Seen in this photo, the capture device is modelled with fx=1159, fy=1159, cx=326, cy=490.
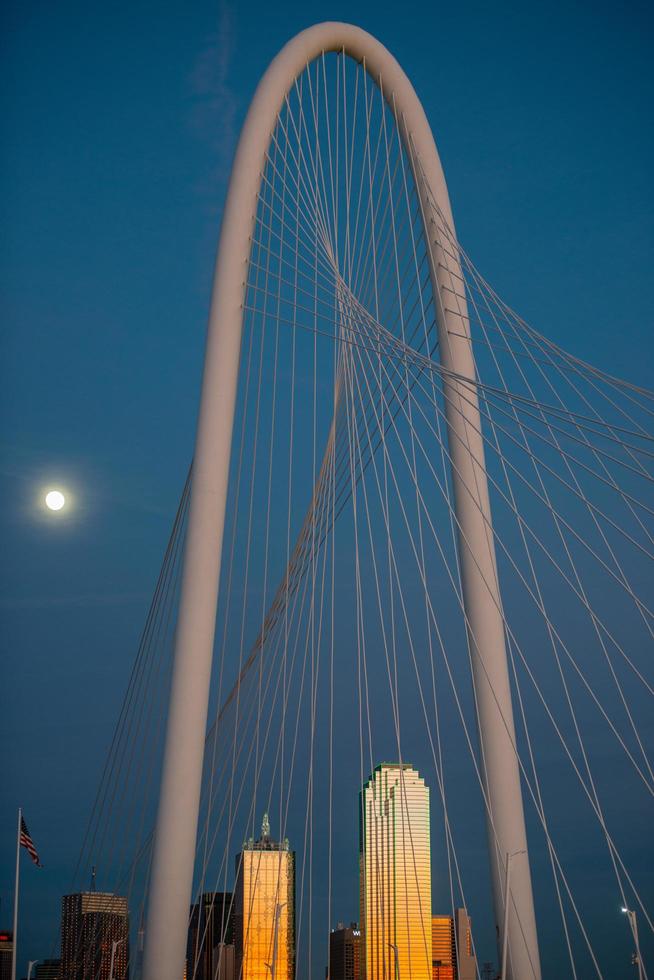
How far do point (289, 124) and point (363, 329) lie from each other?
342 cm

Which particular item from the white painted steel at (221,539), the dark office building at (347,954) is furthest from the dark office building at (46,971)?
the white painted steel at (221,539)

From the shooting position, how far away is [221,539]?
13.2 m

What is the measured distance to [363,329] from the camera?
12.8 meters

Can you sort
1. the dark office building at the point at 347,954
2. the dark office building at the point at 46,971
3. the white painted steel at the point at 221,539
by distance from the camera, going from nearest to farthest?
the white painted steel at the point at 221,539 < the dark office building at the point at 46,971 < the dark office building at the point at 347,954

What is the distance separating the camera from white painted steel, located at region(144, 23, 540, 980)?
12.0 metres

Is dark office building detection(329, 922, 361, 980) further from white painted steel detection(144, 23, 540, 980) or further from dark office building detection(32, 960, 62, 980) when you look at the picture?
white painted steel detection(144, 23, 540, 980)

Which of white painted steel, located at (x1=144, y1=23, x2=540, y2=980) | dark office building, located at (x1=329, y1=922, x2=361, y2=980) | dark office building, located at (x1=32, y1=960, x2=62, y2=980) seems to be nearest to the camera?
white painted steel, located at (x1=144, y1=23, x2=540, y2=980)

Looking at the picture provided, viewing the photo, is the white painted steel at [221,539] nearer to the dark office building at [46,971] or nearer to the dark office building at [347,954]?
the dark office building at [46,971]

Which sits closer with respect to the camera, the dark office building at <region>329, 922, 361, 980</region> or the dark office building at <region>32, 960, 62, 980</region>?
the dark office building at <region>32, 960, 62, 980</region>

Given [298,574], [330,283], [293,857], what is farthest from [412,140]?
[293,857]

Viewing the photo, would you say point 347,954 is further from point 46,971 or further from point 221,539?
point 221,539

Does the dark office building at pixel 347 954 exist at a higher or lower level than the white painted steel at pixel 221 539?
lower

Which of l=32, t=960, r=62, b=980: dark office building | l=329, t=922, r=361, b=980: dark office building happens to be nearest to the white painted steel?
l=32, t=960, r=62, b=980: dark office building

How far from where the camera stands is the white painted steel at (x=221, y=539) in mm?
12000
